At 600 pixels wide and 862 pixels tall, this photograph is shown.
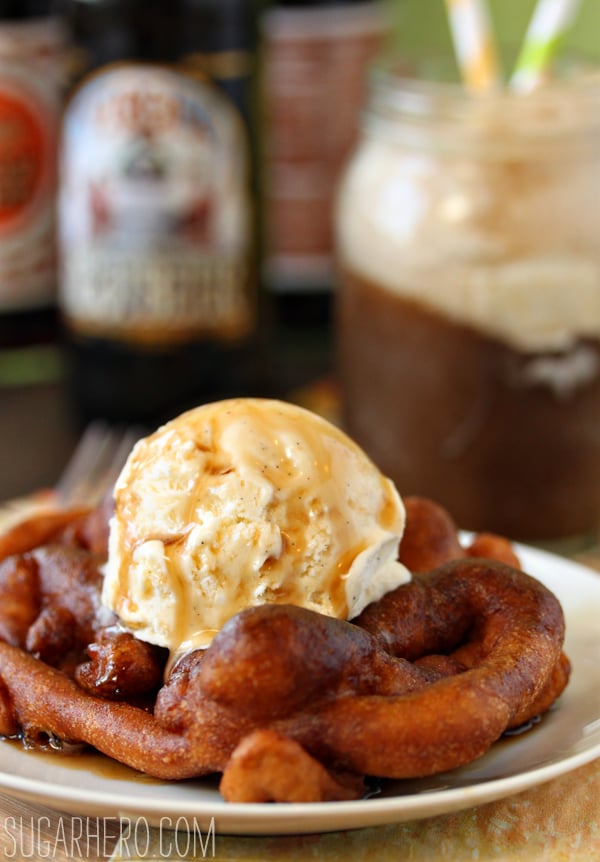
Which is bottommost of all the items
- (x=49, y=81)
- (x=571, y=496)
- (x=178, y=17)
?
(x=571, y=496)

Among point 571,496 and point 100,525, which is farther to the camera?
point 571,496

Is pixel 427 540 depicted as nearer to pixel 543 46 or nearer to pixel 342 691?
pixel 342 691

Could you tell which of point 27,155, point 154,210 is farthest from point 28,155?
point 154,210

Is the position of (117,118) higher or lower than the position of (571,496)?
higher

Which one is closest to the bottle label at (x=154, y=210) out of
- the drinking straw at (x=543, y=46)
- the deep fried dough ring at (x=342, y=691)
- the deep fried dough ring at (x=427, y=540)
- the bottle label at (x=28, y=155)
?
the bottle label at (x=28, y=155)

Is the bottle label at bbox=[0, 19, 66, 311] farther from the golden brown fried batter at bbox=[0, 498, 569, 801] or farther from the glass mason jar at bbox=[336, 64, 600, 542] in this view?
the golden brown fried batter at bbox=[0, 498, 569, 801]

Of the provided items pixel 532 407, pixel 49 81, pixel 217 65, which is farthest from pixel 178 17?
pixel 532 407

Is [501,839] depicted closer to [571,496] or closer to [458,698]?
[458,698]

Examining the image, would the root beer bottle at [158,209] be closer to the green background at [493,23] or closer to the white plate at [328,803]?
the green background at [493,23]
